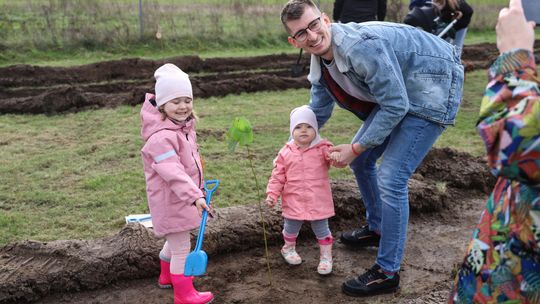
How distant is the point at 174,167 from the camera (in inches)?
120

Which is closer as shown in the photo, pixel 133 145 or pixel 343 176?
pixel 343 176

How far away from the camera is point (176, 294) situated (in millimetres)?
3318

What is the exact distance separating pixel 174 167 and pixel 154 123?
0.30m

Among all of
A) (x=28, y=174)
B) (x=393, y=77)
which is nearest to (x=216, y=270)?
(x=393, y=77)

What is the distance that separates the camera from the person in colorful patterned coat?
161 cm

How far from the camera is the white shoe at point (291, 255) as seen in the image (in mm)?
3885

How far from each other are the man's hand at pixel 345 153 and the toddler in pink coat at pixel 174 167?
770 millimetres

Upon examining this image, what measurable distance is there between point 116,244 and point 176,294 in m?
0.68

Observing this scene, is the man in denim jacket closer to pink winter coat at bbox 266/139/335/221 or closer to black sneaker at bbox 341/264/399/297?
black sneaker at bbox 341/264/399/297

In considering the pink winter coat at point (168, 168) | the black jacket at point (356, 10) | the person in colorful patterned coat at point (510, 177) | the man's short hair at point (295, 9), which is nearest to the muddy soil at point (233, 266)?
the pink winter coat at point (168, 168)

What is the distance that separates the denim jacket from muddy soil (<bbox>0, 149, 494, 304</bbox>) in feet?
3.46

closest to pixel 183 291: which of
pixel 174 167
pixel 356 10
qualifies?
pixel 174 167

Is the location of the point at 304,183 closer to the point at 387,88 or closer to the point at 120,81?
the point at 387,88

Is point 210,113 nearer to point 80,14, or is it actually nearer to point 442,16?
point 442,16
